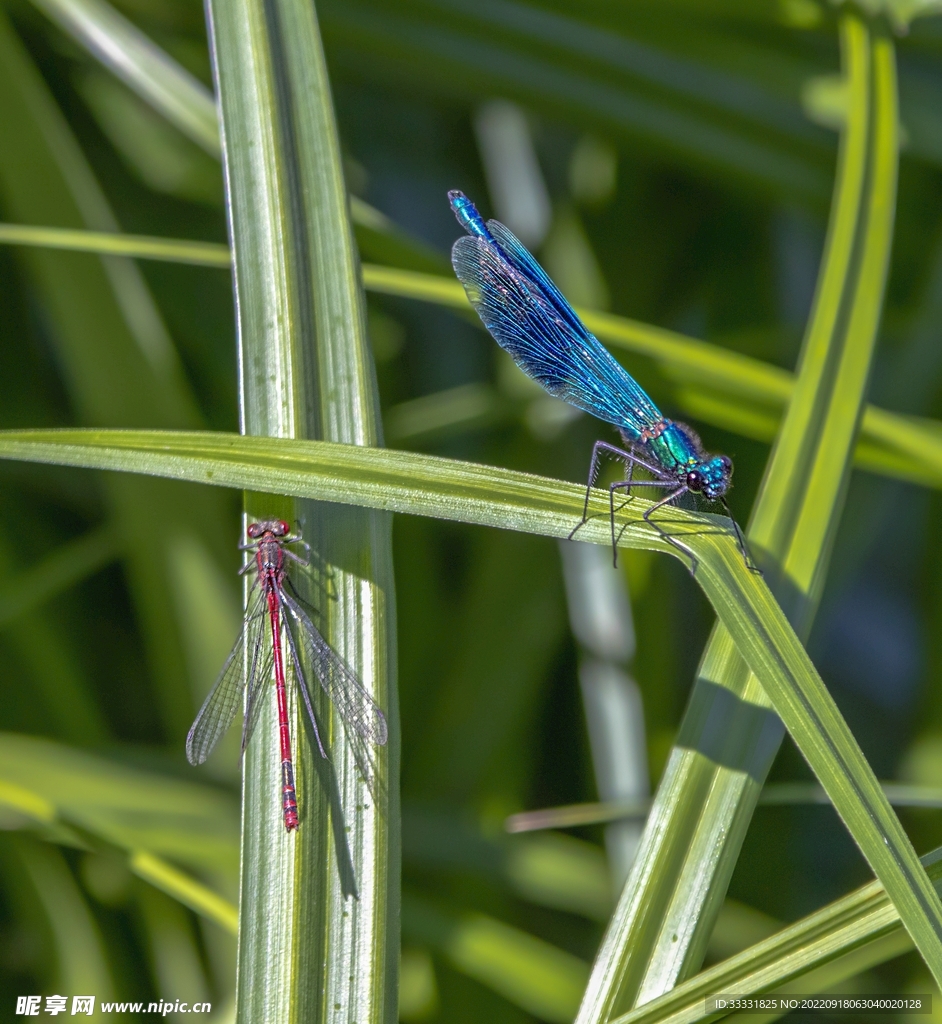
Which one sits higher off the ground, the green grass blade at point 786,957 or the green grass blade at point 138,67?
the green grass blade at point 138,67

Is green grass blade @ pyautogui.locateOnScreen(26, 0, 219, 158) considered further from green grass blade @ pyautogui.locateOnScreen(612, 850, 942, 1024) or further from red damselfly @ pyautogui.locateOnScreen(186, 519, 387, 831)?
green grass blade @ pyautogui.locateOnScreen(612, 850, 942, 1024)

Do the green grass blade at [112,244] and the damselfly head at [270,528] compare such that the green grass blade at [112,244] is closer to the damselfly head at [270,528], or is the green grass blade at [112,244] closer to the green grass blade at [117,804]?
the damselfly head at [270,528]

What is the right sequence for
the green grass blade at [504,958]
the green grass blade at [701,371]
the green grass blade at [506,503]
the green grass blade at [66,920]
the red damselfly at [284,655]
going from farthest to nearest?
the green grass blade at [66,920]
the green grass blade at [504,958]
the green grass blade at [701,371]
the red damselfly at [284,655]
the green grass blade at [506,503]

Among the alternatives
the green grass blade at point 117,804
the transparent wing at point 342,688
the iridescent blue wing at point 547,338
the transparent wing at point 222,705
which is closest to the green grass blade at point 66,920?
the green grass blade at point 117,804

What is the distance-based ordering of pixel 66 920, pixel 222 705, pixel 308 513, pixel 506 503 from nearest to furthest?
pixel 506 503 < pixel 308 513 < pixel 222 705 < pixel 66 920

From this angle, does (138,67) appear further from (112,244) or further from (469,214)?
(469,214)

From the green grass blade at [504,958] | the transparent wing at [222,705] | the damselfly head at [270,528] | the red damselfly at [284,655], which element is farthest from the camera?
the green grass blade at [504,958]

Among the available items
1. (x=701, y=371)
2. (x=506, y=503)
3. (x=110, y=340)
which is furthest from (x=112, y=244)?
(x=701, y=371)
